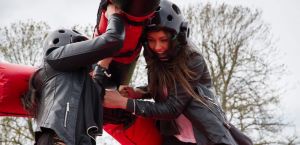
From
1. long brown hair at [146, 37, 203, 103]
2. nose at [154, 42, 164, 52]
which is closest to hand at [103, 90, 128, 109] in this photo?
long brown hair at [146, 37, 203, 103]

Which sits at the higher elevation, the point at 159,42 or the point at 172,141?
the point at 159,42

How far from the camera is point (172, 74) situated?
3877 millimetres

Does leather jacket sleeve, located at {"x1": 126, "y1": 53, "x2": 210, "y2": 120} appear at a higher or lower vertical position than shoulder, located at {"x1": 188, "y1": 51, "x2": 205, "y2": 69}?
lower

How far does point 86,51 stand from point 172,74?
3.65 feet

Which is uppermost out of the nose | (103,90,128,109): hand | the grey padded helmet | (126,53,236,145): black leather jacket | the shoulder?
the grey padded helmet

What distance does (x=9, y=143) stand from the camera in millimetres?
13742

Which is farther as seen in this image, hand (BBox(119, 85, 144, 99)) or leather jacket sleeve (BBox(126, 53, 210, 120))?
hand (BBox(119, 85, 144, 99))

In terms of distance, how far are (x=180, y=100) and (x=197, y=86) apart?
21 centimetres

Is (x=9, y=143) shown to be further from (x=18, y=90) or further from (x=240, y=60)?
(x=18, y=90)

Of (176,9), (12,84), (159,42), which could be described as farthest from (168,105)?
(12,84)

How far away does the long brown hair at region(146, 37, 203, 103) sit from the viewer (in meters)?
3.81

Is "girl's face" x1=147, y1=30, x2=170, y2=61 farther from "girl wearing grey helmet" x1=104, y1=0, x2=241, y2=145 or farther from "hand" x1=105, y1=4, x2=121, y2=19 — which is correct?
"hand" x1=105, y1=4, x2=121, y2=19

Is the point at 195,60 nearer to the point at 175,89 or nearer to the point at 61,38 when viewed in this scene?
the point at 175,89

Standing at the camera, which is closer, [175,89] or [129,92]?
[175,89]
